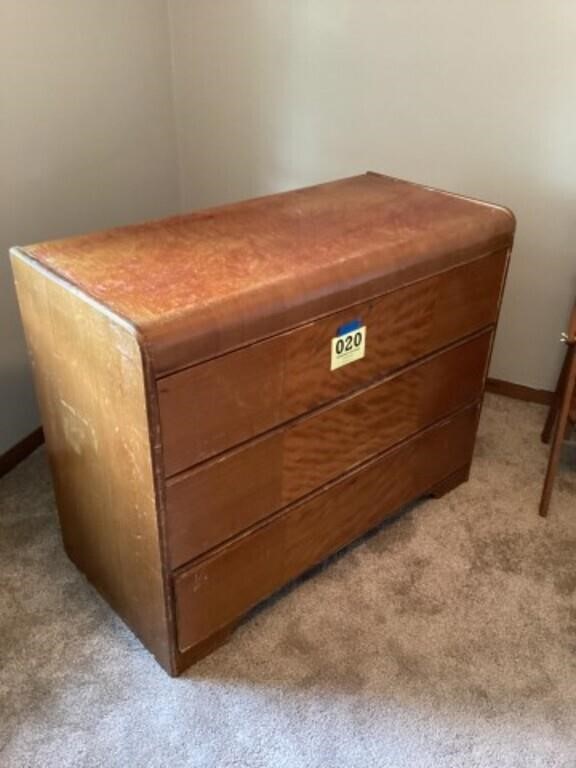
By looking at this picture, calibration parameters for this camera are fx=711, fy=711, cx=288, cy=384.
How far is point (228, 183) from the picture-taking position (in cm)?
237

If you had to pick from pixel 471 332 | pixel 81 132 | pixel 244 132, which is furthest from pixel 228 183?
pixel 471 332

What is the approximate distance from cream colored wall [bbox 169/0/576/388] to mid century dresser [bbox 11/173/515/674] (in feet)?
1.57

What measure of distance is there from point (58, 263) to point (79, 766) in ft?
2.90

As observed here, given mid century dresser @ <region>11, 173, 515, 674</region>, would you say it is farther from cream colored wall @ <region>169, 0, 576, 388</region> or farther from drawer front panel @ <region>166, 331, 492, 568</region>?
cream colored wall @ <region>169, 0, 576, 388</region>

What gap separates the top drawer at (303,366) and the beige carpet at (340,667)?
51 cm

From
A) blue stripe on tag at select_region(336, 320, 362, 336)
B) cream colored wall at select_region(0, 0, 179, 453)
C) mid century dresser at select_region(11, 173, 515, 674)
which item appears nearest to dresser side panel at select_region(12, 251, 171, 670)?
mid century dresser at select_region(11, 173, 515, 674)

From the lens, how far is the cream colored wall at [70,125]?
1725 millimetres

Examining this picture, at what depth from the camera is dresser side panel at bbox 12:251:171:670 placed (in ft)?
3.67

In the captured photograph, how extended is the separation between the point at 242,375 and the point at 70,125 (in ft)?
3.57

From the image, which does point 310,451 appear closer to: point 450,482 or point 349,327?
point 349,327

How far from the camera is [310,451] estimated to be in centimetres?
140

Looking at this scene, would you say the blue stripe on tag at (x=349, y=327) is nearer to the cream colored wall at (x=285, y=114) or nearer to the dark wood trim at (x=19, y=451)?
the cream colored wall at (x=285, y=114)

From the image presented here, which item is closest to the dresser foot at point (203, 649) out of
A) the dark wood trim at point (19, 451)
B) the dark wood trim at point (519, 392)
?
the dark wood trim at point (19, 451)

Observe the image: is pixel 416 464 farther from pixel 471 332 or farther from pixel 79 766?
pixel 79 766
